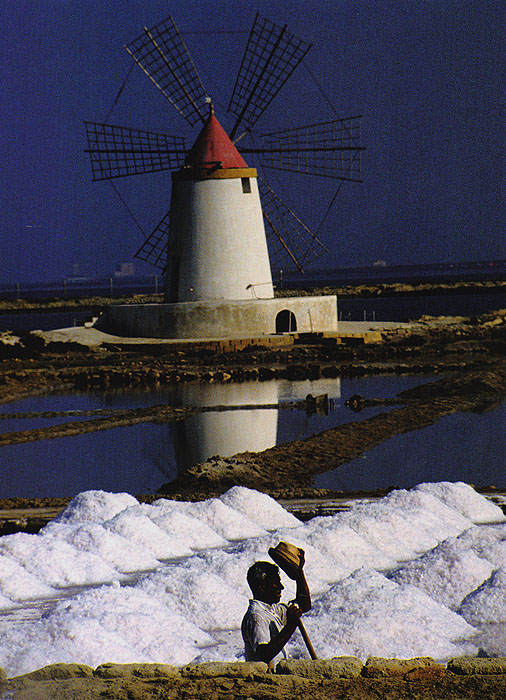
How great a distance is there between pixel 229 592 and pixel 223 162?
1933 centimetres

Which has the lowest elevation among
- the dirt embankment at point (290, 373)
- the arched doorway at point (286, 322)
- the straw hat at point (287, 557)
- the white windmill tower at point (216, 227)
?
the dirt embankment at point (290, 373)

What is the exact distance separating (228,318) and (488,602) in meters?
18.3

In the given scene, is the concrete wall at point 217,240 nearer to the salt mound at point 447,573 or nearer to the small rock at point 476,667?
the salt mound at point 447,573

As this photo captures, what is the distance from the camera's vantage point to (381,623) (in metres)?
5.60

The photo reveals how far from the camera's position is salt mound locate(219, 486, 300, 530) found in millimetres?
8086

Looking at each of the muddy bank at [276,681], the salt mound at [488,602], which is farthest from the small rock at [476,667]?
the salt mound at [488,602]

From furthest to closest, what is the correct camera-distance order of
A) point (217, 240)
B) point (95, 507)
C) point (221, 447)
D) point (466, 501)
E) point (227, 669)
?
point (217, 240), point (221, 447), point (466, 501), point (95, 507), point (227, 669)

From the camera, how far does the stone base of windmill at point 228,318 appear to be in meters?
24.1

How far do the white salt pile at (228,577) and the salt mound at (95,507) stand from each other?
1 cm

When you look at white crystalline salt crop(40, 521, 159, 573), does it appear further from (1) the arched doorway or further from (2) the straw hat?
(1) the arched doorway

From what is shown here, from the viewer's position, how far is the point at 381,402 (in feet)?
52.2

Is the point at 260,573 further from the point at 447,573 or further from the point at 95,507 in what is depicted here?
the point at 95,507

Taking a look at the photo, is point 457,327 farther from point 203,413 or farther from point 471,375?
point 203,413

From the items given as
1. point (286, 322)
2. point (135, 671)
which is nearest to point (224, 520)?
point (135, 671)
